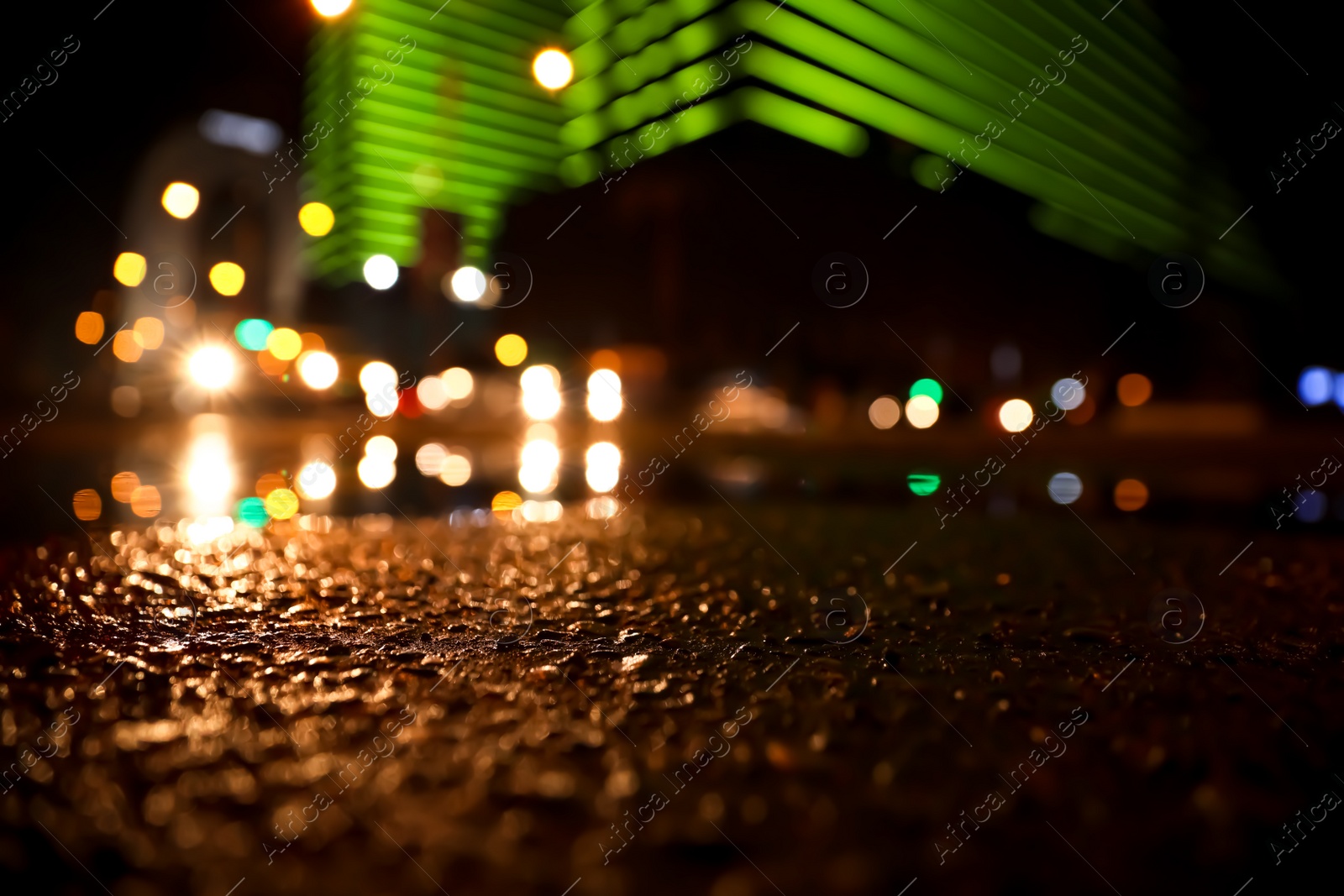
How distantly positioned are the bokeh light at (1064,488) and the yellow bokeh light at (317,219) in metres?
8.46

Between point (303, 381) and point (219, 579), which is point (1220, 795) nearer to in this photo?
point (219, 579)

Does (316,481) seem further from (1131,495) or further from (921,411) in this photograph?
(921,411)

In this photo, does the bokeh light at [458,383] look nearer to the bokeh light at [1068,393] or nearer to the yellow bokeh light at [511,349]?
the yellow bokeh light at [511,349]

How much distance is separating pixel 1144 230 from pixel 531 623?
914 centimetres

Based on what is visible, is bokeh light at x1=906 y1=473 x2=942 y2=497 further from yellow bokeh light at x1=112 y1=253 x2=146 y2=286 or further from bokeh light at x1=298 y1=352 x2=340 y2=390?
yellow bokeh light at x1=112 y1=253 x2=146 y2=286

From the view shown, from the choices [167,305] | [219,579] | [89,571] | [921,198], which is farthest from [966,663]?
[167,305]

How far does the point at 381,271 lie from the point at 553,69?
15.2 feet

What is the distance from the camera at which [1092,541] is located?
9.18ft

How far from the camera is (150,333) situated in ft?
72.8

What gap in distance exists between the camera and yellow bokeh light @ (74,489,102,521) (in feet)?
10.7

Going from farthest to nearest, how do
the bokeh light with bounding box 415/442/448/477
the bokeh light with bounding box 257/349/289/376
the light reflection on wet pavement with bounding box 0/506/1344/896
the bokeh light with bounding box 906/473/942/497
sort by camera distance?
the bokeh light with bounding box 257/349/289/376 → the bokeh light with bounding box 415/442/448/477 → the bokeh light with bounding box 906/473/942/497 → the light reflection on wet pavement with bounding box 0/506/1344/896

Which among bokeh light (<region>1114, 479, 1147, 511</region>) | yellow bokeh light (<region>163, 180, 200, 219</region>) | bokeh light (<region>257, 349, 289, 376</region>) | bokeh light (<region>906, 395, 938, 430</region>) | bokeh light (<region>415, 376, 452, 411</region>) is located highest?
yellow bokeh light (<region>163, 180, 200, 219</region>)

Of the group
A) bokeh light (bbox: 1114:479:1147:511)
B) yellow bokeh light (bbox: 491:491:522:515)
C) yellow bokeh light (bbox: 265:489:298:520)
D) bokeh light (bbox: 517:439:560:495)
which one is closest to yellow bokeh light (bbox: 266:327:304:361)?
bokeh light (bbox: 517:439:560:495)

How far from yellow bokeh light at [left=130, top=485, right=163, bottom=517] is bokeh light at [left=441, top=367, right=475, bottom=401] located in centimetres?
1285
